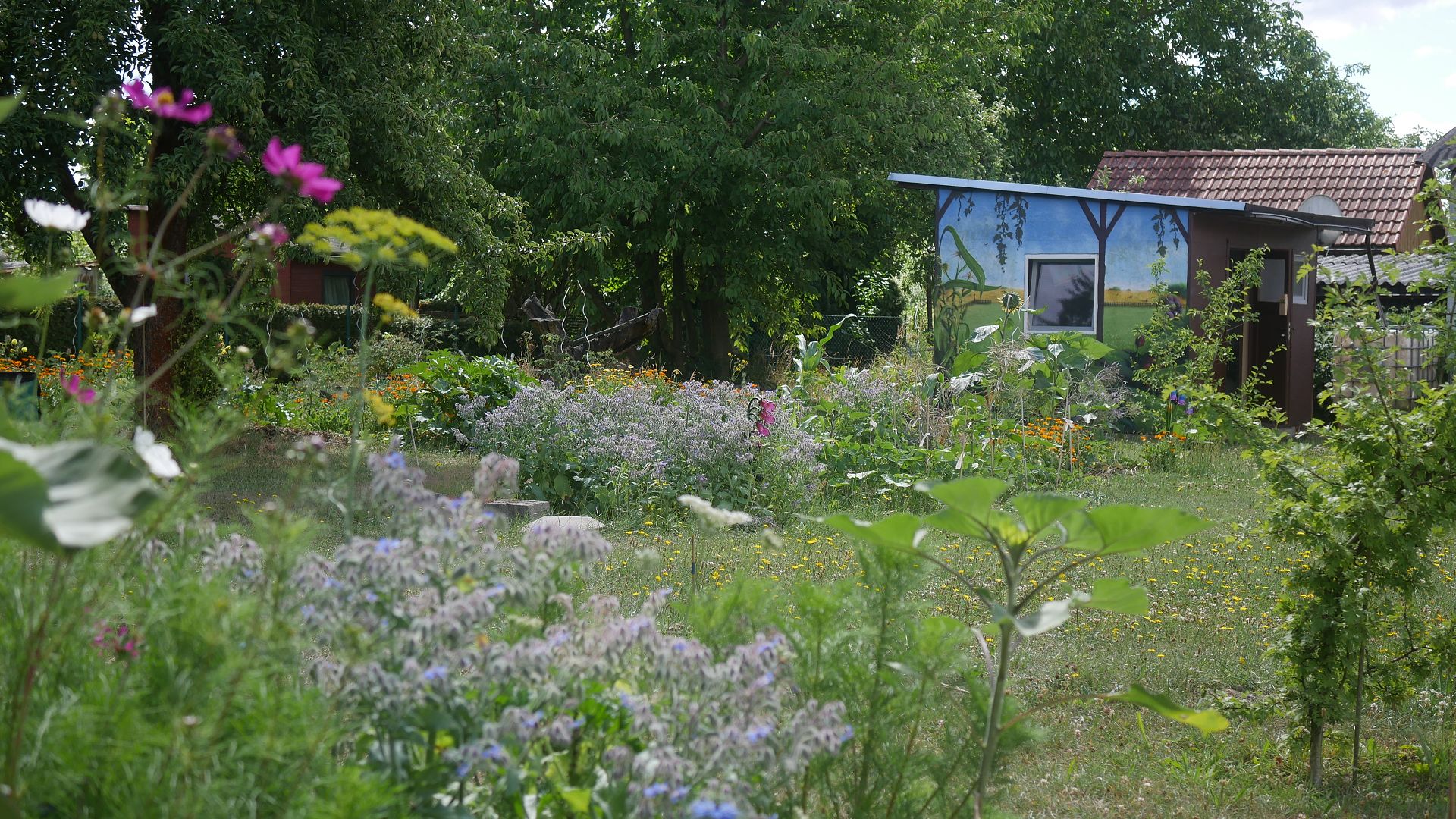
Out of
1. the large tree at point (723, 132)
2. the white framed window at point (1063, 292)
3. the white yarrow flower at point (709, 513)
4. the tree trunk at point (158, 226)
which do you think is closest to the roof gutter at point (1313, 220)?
the white framed window at point (1063, 292)

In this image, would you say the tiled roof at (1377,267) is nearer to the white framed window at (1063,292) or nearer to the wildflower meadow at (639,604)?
the wildflower meadow at (639,604)

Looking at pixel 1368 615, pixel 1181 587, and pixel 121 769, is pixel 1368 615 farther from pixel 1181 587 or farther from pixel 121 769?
pixel 121 769

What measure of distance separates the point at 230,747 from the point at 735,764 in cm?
68

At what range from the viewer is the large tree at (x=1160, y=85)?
2961 centimetres

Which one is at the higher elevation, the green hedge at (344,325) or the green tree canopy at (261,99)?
the green tree canopy at (261,99)

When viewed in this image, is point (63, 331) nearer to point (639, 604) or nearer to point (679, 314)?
point (679, 314)

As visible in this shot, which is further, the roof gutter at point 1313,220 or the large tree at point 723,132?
the large tree at point 723,132

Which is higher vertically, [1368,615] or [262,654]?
[262,654]

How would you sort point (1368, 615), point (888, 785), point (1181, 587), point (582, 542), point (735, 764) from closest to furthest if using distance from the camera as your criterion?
1. point (735, 764)
2. point (582, 542)
3. point (888, 785)
4. point (1368, 615)
5. point (1181, 587)

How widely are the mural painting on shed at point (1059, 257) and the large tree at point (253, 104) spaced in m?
6.26

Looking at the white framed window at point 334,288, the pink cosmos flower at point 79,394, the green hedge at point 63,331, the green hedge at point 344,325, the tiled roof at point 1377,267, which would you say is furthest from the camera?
the white framed window at point 334,288

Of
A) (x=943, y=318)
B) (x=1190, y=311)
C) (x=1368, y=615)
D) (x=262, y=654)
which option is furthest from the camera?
(x=943, y=318)

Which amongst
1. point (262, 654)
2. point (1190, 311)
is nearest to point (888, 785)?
point (262, 654)

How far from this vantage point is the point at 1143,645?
5.11 meters
